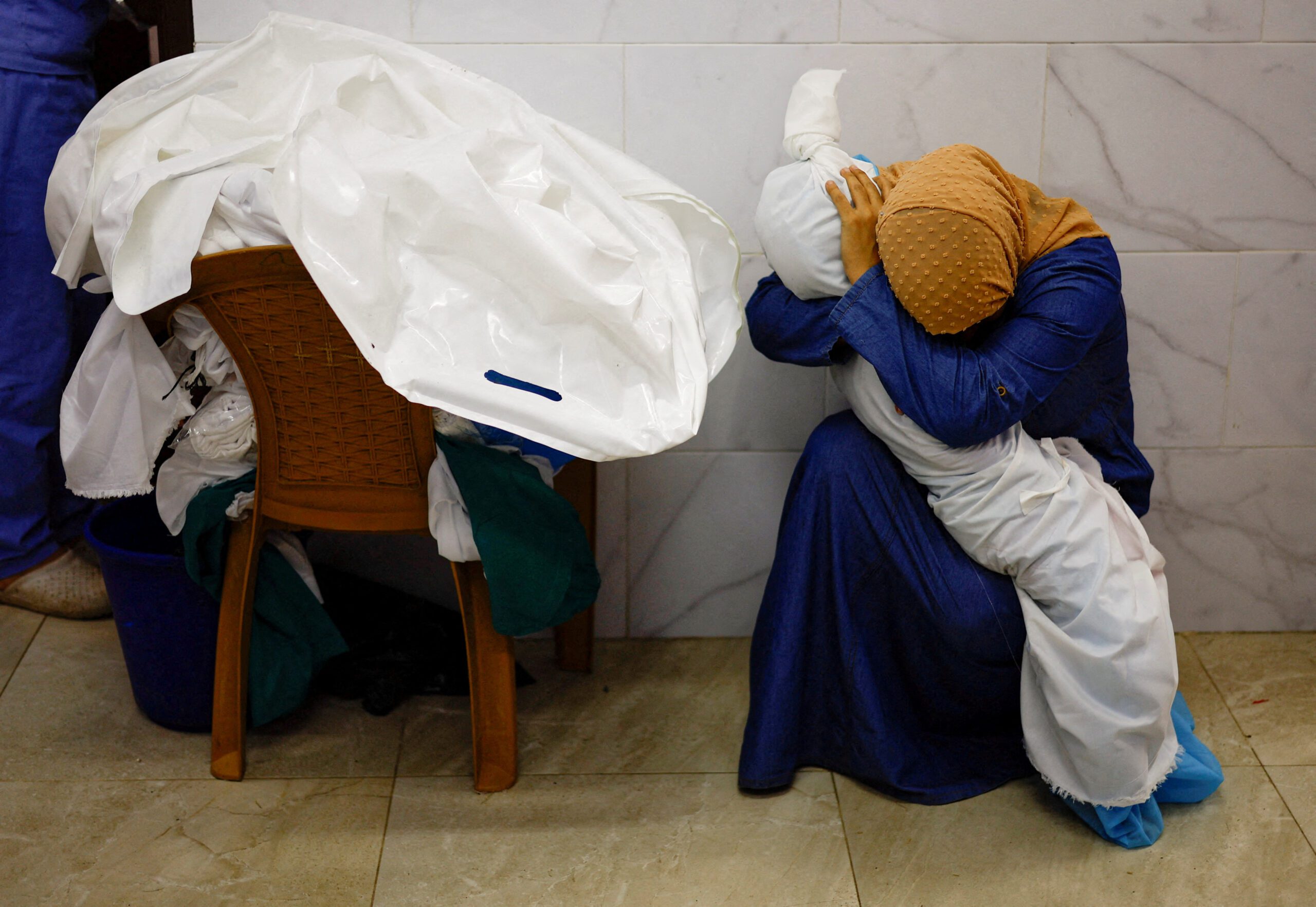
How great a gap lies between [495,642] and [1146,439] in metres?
1.21

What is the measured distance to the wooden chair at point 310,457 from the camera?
58.8 inches

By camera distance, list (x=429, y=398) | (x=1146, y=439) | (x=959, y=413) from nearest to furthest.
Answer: (x=429, y=398)
(x=959, y=413)
(x=1146, y=439)

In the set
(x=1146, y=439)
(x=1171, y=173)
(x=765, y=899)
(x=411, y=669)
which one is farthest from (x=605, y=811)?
(x=1171, y=173)

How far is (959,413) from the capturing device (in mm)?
1542

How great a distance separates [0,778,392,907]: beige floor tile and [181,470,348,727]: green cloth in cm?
13

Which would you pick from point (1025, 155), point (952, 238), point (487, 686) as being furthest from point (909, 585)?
point (1025, 155)

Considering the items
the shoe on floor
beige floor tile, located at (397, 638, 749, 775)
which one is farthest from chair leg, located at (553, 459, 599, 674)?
the shoe on floor

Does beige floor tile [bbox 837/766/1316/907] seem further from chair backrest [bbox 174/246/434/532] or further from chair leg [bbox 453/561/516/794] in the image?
chair backrest [bbox 174/246/434/532]

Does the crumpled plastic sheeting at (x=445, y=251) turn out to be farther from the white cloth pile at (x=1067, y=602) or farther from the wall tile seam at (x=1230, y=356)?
the wall tile seam at (x=1230, y=356)

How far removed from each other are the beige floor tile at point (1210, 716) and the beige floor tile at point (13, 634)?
1974mm

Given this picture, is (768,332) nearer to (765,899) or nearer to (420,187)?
(420,187)

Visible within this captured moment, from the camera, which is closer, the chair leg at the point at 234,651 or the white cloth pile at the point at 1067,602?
the white cloth pile at the point at 1067,602

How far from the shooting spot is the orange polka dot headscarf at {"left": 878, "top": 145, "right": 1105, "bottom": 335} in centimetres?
146

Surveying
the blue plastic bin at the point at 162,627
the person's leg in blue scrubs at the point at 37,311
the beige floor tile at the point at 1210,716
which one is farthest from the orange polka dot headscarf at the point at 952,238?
the person's leg in blue scrubs at the point at 37,311
